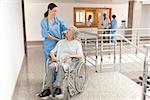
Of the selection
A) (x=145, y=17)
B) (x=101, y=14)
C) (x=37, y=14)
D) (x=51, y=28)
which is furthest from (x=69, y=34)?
(x=145, y=17)

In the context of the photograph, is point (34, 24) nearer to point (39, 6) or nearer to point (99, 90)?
point (39, 6)

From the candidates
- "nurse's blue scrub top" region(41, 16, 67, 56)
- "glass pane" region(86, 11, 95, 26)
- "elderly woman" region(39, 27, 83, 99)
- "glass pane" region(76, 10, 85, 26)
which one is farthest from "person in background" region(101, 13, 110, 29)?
"elderly woman" region(39, 27, 83, 99)

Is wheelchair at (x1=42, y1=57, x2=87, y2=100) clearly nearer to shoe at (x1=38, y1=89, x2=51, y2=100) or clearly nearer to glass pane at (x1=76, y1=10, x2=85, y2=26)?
shoe at (x1=38, y1=89, x2=51, y2=100)

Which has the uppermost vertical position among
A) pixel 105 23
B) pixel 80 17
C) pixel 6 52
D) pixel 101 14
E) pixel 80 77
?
pixel 101 14

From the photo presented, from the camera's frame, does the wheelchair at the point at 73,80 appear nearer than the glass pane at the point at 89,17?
Yes

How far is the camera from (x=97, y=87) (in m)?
3.17

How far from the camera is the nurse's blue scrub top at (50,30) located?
9.84ft

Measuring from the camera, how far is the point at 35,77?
3.73 meters

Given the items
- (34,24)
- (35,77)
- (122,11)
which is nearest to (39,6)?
(34,24)

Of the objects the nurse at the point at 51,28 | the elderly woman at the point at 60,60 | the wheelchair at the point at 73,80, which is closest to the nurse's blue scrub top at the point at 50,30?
the nurse at the point at 51,28

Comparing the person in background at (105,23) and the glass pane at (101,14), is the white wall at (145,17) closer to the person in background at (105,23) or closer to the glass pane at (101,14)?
the glass pane at (101,14)

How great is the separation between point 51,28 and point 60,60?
22.4 inches

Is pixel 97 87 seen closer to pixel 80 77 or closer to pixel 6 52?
pixel 80 77

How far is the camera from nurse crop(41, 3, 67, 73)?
298 centimetres
